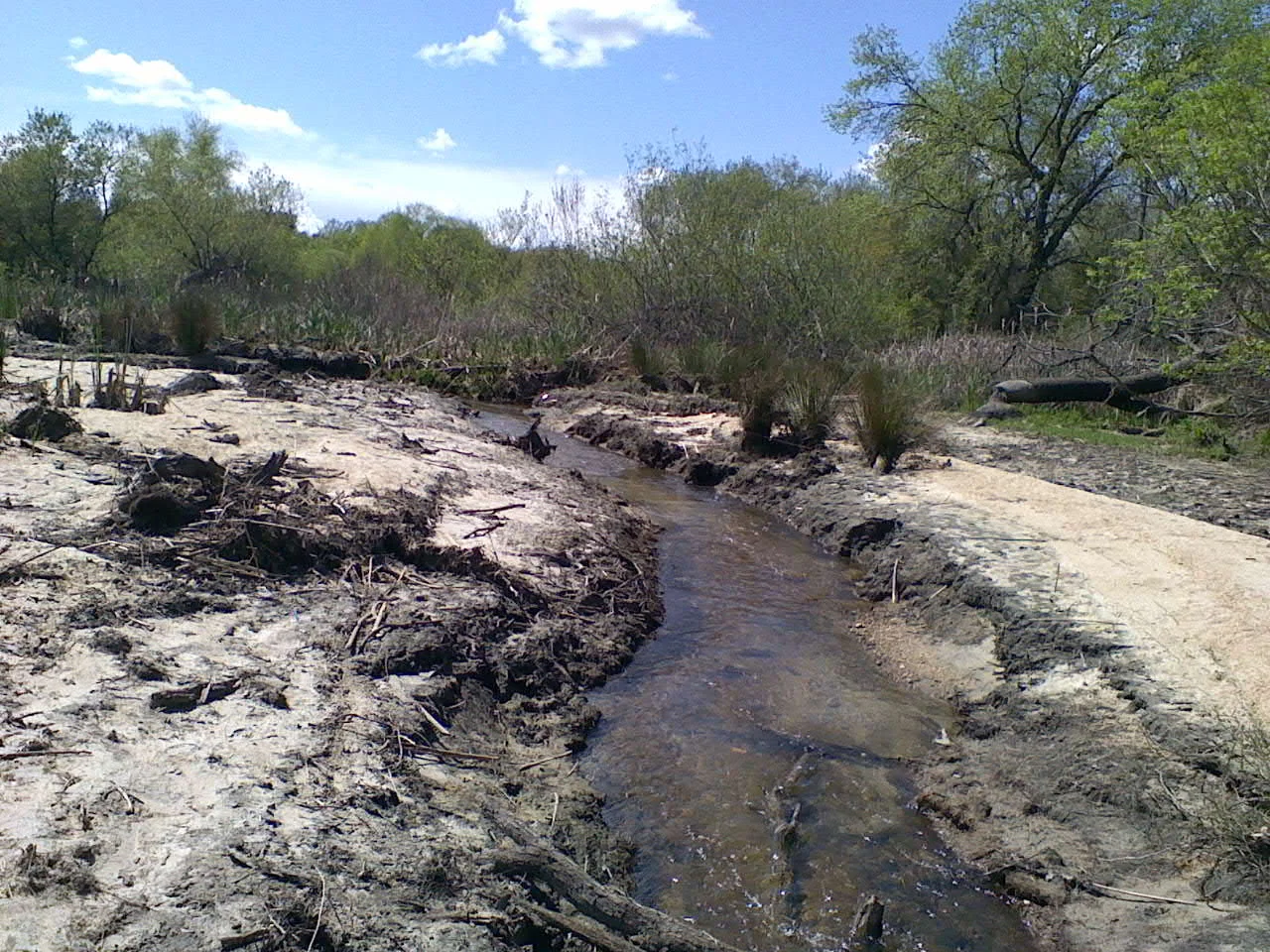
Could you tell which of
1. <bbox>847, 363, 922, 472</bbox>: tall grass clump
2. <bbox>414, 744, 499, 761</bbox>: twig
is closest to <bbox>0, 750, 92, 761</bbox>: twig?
<bbox>414, 744, 499, 761</bbox>: twig

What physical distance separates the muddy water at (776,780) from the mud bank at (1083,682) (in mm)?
255

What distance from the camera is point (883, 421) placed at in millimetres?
11469

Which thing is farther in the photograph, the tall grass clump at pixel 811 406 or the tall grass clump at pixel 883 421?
the tall grass clump at pixel 811 406

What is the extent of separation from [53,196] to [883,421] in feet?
84.9

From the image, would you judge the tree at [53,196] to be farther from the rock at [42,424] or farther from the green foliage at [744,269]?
the rock at [42,424]

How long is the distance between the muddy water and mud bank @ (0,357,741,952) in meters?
0.26

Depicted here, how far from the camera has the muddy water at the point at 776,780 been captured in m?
3.92

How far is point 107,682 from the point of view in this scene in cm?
392

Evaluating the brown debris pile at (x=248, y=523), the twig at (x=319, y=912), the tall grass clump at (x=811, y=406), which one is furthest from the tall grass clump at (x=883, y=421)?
the twig at (x=319, y=912)

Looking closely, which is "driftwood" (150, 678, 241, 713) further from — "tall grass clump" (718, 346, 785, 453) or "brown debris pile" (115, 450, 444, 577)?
"tall grass clump" (718, 346, 785, 453)

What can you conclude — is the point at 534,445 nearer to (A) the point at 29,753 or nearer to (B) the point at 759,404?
(B) the point at 759,404

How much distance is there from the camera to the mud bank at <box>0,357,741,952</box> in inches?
111

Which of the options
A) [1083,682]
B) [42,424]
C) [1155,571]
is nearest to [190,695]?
[42,424]

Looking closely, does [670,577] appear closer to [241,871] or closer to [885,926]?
[885,926]
